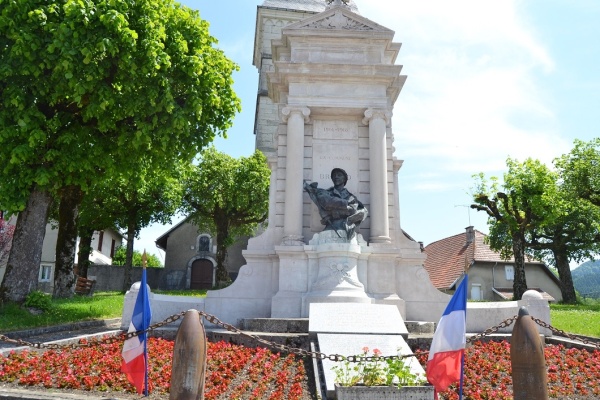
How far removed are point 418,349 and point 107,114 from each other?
9792 millimetres

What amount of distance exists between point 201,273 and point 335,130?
3101 centimetres

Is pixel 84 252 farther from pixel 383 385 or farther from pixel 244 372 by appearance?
pixel 383 385

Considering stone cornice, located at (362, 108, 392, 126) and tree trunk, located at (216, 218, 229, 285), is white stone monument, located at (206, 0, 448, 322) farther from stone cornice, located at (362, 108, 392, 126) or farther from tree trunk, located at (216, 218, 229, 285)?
tree trunk, located at (216, 218, 229, 285)

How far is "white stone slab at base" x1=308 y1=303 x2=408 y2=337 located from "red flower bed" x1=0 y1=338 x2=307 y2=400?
875 millimetres

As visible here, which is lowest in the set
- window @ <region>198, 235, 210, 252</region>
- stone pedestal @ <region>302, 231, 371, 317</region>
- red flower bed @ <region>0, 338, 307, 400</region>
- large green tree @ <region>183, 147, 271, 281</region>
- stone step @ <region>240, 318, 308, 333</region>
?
red flower bed @ <region>0, 338, 307, 400</region>

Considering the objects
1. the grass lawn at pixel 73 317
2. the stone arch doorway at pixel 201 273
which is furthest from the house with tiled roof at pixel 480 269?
the grass lawn at pixel 73 317

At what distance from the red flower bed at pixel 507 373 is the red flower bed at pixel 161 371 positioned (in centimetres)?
220

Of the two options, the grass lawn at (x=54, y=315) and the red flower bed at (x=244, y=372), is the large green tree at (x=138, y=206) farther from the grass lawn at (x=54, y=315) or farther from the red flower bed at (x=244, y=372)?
the red flower bed at (x=244, y=372)

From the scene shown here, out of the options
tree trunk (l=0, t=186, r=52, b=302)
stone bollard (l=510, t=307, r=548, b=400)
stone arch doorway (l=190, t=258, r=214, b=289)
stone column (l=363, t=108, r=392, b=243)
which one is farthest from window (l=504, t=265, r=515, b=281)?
stone bollard (l=510, t=307, r=548, b=400)

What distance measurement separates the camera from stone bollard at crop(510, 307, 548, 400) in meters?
5.47

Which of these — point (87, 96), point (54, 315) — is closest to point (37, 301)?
point (54, 315)

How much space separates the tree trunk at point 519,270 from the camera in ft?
83.2

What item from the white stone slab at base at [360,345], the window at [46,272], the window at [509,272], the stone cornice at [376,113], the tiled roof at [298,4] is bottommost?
the white stone slab at base at [360,345]

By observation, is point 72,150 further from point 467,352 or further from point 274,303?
point 467,352
